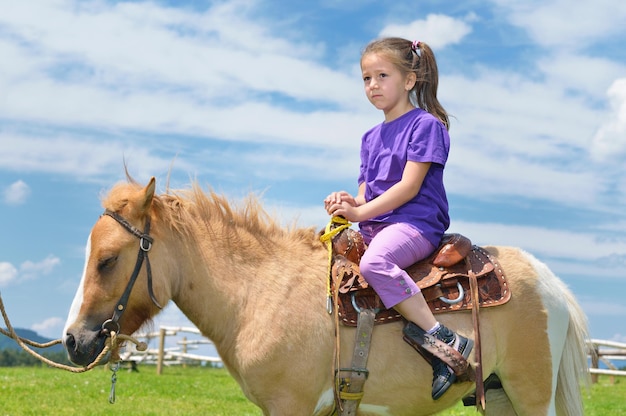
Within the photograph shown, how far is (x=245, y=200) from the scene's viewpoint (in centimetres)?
484

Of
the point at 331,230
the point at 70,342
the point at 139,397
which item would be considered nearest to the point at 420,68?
the point at 331,230

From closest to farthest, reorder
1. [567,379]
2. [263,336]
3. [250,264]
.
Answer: [263,336]
[250,264]
[567,379]

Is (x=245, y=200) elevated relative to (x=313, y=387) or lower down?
elevated

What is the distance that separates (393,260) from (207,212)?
1332mm

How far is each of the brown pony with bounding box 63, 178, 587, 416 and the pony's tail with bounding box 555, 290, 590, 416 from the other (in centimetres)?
18

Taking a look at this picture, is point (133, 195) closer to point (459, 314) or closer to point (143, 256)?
point (143, 256)

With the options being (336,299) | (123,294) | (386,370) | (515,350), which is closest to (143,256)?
(123,294)

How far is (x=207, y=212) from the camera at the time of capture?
15.3 feet

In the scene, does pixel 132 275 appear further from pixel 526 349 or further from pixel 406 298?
pixel 526 349

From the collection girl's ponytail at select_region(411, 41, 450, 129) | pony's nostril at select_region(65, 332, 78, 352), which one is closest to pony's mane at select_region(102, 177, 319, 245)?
pony's nostril at select_region(65, 332, 78, 352)

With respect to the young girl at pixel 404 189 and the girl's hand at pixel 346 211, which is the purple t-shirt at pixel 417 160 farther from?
the girl's hand at pixel 346 211

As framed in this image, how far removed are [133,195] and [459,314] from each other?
238 centimetres

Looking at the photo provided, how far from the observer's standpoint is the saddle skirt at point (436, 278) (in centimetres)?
452

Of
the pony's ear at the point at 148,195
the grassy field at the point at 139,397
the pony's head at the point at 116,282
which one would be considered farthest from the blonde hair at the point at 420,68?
the grassy field at the point at 139,397
